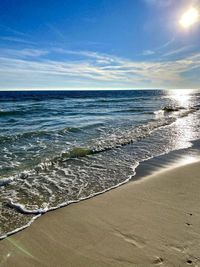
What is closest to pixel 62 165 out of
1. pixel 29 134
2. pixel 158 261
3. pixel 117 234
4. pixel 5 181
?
pixel 5 181

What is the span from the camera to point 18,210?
4121mm

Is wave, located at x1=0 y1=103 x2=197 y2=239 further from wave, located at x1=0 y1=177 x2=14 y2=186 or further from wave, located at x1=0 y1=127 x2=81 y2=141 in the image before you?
wave, located at x1=0 y1=127 x2=81 y2=141

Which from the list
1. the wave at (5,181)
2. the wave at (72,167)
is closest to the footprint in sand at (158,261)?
the wave at (72,167)

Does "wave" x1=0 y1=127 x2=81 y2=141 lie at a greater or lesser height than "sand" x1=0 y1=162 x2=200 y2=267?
greater

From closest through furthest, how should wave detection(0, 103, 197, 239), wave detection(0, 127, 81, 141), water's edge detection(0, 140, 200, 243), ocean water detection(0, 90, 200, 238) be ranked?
1. wave detection(0, 103, 197, 239)
2. ocean water detection(0, 90, 200, 238)
3. water's edge detection(0, 140, 200, 243)
4. wave detection(0, 127, 81, 141)

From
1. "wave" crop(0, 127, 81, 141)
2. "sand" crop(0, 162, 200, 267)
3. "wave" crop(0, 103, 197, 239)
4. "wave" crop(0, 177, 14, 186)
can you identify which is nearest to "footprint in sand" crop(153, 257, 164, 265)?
"sand" crop(0, 162, 200, 267)

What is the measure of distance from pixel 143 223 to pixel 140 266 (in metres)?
0.91

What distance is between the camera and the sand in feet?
9.16

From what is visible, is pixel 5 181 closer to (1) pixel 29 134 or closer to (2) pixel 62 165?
(2) pixel 62 165

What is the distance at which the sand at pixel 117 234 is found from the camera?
2793 mm

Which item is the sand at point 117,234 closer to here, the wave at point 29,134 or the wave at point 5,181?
the wave at point 5,181

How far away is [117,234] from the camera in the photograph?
3287 millimetres

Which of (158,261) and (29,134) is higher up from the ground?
(29,134)

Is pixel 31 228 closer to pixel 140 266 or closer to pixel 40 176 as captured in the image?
pixel 140 266
